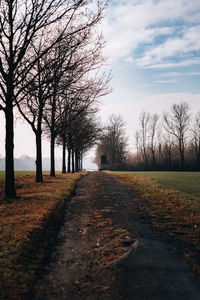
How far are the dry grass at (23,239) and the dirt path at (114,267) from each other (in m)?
0.29

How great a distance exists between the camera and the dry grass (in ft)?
11.7

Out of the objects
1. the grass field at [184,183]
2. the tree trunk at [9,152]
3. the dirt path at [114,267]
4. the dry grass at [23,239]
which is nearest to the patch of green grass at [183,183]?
the grass field at [184,183]

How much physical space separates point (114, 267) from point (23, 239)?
7.63 feet

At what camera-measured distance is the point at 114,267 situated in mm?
4129

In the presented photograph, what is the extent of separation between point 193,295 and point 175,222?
4201 millimetres

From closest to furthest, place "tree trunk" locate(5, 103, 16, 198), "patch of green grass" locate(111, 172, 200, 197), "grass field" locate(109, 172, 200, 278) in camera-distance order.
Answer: "grass field" locate(109, 172, 200, 278) < "tree trunk" locate(5, 103, 16, 198) < "patch of green grass" locate(111, 172, 200, 197)

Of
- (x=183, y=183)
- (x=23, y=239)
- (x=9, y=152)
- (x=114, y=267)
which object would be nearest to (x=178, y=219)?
(x=114, y=267)

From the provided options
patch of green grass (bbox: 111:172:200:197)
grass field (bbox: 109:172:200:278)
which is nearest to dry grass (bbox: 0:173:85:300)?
grass field (bbox: 109:172:200:278)

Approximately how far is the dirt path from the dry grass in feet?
0.94

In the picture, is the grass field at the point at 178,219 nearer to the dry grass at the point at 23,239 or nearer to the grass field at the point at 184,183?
the grass field at the point at 184,183

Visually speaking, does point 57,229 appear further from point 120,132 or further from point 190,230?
point 120,132

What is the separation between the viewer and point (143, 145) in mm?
63000

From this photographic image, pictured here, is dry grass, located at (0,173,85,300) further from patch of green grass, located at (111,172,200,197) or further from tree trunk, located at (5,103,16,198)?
patch of green grass, located at (111,172,200,197)

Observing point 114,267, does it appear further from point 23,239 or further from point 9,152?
point 9,152
